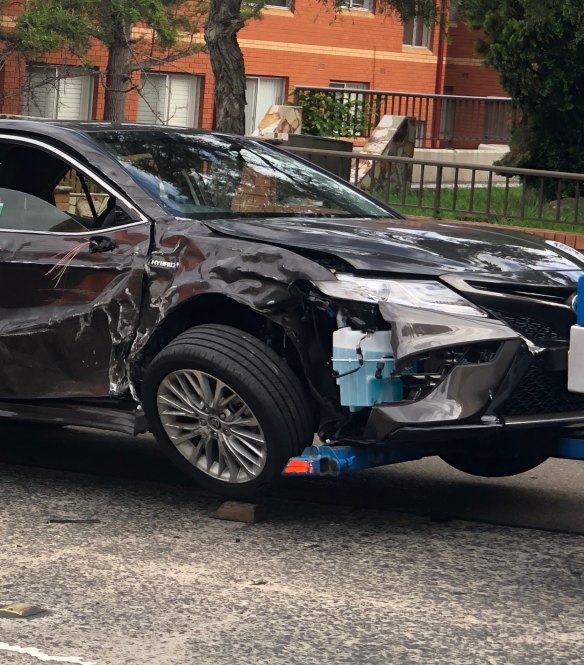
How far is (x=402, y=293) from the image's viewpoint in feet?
18.1

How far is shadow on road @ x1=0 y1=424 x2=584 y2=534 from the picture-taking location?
632cm

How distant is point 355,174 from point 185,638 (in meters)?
10.6

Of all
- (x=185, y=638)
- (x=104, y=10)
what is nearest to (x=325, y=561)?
(x=185, y=638)

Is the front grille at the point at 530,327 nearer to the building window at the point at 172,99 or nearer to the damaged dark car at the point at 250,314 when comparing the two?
the damaged dark car at the point at 250,314

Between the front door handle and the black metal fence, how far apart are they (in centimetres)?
771

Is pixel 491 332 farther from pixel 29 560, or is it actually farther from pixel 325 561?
pixel 29 560

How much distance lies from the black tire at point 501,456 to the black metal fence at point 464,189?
6834 mm

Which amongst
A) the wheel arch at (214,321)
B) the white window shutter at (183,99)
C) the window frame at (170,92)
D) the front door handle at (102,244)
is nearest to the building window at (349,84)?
the window frame at (170,92)

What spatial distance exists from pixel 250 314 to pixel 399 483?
1377 millimetres

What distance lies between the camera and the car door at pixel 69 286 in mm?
6156

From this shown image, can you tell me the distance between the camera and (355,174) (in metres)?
14.7

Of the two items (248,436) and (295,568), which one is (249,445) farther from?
(295,568)

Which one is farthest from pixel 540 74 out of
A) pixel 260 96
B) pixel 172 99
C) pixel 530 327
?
pixel 260 96

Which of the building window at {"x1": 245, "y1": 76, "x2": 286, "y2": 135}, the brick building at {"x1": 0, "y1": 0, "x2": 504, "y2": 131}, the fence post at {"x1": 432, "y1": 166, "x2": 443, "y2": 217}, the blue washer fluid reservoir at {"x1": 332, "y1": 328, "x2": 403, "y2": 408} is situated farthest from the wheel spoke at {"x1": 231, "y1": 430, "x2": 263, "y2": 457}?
the building window at {"x1": 245, "y1": 76, "x2": 286, "y2": 135}
